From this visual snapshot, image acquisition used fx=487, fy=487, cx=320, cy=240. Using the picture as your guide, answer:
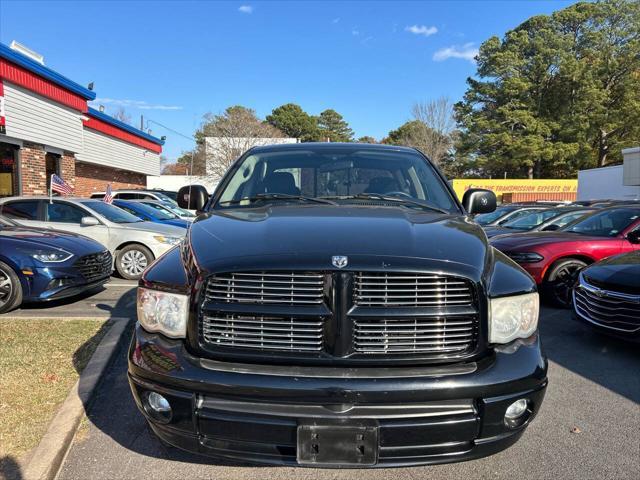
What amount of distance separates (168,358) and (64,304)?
5334mm

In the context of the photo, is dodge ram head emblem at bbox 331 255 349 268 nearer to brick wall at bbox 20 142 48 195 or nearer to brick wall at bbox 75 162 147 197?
brick wall at bbox 20 142 48 195

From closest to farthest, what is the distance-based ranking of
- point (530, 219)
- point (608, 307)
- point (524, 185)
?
point (608, 307) < point (530, 219) < point (524, 185)

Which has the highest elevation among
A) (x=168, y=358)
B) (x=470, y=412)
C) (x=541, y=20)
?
(x=541, y=20)

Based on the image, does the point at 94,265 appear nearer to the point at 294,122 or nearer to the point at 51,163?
the point at 51,163

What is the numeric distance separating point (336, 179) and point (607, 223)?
5990mm

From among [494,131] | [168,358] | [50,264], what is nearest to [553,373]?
[168,358]

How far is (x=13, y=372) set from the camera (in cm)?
390

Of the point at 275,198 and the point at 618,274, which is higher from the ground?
the point at 275,198

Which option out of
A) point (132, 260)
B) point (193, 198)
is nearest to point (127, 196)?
point (132, 260)

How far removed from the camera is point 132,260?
9250mm

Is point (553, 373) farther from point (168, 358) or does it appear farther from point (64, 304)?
point (64, 304)

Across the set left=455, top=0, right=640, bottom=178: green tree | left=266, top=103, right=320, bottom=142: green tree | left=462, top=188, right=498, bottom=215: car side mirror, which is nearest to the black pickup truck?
left=462, top=188, right=498, bottom=215: car side mirror

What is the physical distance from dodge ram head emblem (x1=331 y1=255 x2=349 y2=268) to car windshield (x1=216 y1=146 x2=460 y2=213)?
1.12 m

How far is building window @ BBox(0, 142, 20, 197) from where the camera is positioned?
1373cm
